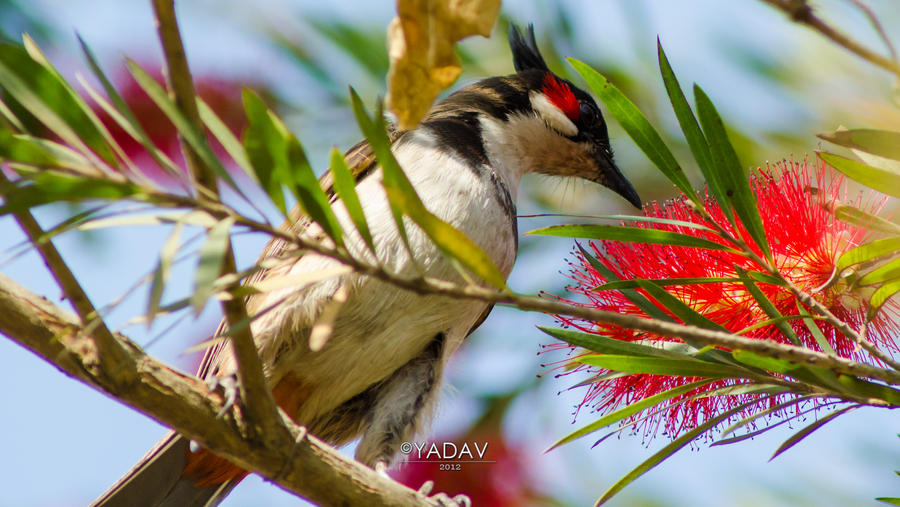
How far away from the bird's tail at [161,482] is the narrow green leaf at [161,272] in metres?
1.97

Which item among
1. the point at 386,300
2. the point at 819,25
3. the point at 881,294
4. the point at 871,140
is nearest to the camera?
the point at 819,25

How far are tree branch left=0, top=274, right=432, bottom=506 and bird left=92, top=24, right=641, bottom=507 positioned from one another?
736 millimetres

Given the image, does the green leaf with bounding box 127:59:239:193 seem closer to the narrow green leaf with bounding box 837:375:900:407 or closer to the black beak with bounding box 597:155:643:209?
the narrow green leaf with bounding box 837:375:900:407

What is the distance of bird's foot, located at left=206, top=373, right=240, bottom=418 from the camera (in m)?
1.80

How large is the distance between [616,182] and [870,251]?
2.22 meters

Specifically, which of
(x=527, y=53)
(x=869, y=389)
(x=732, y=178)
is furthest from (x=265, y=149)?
(x=527, y=53)

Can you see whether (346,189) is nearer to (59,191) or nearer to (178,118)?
(178,118)

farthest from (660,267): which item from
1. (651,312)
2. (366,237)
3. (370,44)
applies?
(370,44)

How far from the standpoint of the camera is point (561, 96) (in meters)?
3.68

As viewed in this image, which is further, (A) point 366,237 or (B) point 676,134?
(B) point 676,134

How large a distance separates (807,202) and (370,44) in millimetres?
2291

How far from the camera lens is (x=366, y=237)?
3.87 ft

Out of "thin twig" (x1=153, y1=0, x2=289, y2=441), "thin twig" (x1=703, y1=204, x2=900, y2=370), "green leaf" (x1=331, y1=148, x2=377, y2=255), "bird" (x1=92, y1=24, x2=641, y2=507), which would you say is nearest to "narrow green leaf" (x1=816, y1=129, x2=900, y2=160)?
"thin twig" (x1=703, y1=204, x2=900, y2=370)

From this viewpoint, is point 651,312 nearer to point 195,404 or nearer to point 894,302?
point 894,302
